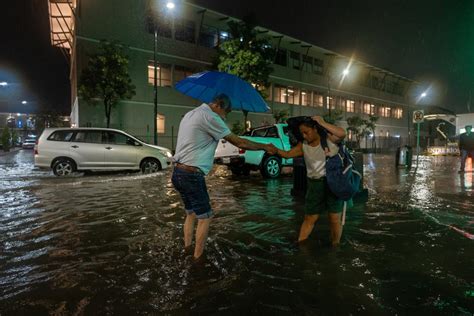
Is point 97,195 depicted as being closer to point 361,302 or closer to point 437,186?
point 361,302

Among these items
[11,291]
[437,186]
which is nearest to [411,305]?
[11,291]

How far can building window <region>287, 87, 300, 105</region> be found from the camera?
42.5m

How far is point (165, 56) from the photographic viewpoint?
101 feet

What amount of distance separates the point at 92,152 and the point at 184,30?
21.3m

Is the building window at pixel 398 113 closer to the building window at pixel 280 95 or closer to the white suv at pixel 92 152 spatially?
the building window at pixel 280 95

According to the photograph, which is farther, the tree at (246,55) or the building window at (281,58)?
the building window at (281,58)

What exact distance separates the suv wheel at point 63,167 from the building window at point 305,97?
34092 millimetres

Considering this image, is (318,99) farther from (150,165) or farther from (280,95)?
(150,165)


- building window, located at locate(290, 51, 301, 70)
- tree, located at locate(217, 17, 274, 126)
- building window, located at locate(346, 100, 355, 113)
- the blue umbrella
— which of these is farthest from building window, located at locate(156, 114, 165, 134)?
building window, located at locate(346, 100, 355, 113)

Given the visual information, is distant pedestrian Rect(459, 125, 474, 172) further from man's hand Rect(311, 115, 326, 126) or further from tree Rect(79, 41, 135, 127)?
tree Rect(79, 41, 135, 127)

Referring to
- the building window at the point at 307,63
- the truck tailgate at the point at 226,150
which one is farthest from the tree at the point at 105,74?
the building window at the point at 307,63

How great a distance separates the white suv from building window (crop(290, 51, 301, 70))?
100 ft

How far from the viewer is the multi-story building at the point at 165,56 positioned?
87.9 ft

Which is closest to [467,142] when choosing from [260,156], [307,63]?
[260,156]
